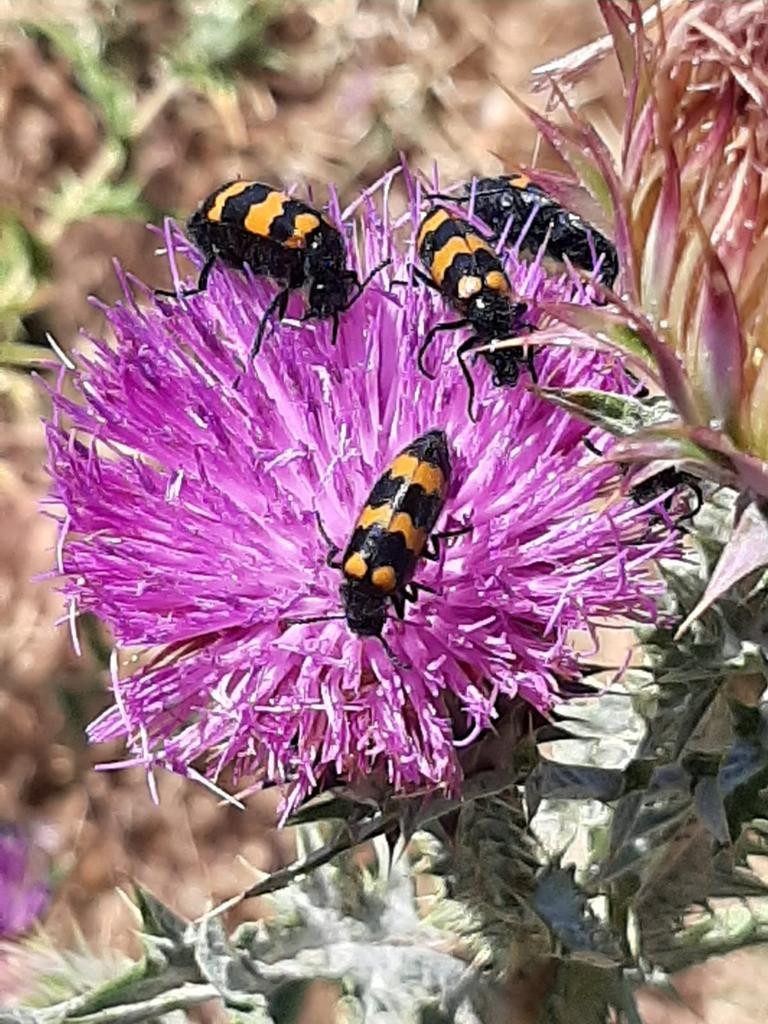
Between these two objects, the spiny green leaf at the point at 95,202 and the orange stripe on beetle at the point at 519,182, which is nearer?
the orange stripe on beetle at the point at 519,182

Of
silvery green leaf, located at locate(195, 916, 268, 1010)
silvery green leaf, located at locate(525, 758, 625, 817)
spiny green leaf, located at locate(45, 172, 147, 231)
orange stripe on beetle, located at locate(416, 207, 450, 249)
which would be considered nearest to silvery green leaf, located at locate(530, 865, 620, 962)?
silvery green leaf, located at locate(525, 758, 625, 817)

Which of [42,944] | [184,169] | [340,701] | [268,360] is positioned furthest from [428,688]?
[184,169]

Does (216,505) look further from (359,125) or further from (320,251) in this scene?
(359,125)

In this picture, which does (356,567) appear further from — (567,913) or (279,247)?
(567,913)

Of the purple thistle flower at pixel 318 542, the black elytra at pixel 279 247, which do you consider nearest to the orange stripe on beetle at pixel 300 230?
the black elytra at pixel 279 247

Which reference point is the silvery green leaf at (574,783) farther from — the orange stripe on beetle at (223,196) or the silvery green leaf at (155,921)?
the orange stripe on beetle at (223,196)

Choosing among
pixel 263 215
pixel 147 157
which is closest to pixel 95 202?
pixel 147 157

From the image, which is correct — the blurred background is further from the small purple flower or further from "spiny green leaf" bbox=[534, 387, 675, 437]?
"spiny green leaf" bbox=[534, 387, 675, 437]
